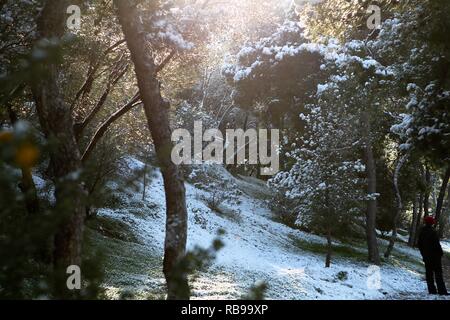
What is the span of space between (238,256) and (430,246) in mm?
8447

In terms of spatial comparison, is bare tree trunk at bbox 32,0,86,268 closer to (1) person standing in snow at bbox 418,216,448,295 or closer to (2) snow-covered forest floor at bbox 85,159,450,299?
(2) snow-covered forest floor at bbox 85,159,450,299

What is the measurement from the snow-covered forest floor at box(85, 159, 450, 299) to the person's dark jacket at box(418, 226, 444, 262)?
1337 millimetres

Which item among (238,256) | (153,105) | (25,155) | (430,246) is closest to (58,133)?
(153,105)

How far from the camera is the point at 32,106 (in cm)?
1538

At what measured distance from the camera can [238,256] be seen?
19.0m

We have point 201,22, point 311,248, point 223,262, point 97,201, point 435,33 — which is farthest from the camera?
point 311,248

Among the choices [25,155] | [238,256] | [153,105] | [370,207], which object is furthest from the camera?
[370,207]

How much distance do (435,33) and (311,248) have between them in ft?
55.2

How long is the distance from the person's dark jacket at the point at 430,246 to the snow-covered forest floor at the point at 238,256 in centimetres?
134

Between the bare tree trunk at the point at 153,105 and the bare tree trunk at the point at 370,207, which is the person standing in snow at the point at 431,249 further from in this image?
the bare tree trunk at the point at 153,105

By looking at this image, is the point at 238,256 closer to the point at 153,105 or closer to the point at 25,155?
the point at 153,105

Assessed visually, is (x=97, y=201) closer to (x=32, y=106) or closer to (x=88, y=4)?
(x=88, y=4)

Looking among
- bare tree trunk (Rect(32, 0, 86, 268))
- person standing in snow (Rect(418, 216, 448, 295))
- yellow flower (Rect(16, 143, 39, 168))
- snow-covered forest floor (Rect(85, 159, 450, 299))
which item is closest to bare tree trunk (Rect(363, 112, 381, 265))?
snow-covered forest floor (Rect(85, 159, 450, 299))
